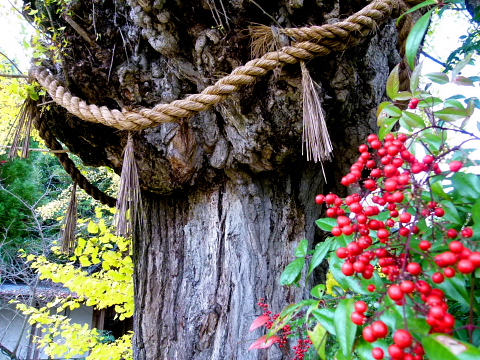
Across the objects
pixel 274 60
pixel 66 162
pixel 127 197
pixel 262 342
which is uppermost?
pixel 274 60

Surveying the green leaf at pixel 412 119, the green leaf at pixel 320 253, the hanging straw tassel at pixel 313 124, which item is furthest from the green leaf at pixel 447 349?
the hanging straw tassel at pixel 313 124

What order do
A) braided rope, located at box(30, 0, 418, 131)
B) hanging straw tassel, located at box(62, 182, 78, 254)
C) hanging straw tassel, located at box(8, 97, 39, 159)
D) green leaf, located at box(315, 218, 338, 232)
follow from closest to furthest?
green leaf, located at box(315, 218, 338, 232)
braided rope, located at box(30, 0, 418, 131)
hanging straw tassel, located at box(8, 97, 39, 159)
hanging straw tassel, located at box(62, 182, 78, 254)

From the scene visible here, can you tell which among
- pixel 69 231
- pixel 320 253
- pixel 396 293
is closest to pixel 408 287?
pixel 396 293

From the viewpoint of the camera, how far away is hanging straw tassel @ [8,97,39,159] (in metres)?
1.25

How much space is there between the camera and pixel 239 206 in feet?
4.31

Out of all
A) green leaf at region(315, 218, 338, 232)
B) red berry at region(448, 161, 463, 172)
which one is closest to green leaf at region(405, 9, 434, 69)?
red berry at region(448, 161, 463, 172)

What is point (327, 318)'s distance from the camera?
0.48 metres

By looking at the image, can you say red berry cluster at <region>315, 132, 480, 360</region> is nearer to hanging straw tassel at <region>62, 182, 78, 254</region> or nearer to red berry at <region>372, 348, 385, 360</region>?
red berry at <region>372, 348, 385, 360</region>

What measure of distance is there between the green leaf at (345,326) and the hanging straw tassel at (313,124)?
495 millimetres

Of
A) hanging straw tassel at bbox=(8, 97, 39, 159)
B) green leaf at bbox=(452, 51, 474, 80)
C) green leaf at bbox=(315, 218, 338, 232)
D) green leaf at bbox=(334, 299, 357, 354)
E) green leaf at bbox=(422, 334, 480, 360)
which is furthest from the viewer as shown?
hanging straw tassel at bbox=(8, 97, 39, 159)

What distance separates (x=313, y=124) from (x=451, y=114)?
0.40 m

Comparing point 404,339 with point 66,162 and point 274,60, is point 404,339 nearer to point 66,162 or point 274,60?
point 274,60

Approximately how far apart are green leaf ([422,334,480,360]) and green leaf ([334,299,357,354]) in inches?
3.5

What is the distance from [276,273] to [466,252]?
1.01 meters
